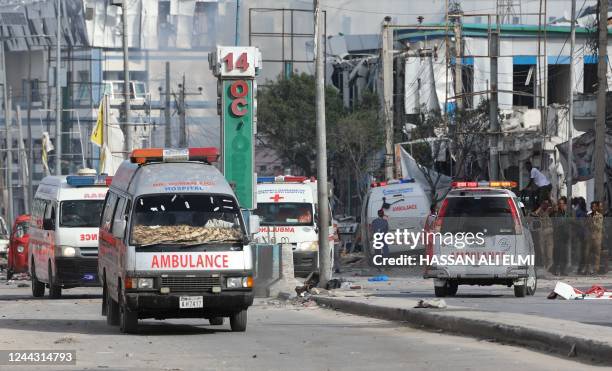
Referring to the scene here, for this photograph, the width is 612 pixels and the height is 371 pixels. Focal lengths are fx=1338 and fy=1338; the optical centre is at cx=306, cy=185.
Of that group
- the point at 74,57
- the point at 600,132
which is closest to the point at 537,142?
the point at 600,132

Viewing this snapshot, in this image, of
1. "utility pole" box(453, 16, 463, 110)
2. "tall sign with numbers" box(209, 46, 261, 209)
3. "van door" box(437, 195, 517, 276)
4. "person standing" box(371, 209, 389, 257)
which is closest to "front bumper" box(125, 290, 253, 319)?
"van door" box(437, 195, 517, 276)

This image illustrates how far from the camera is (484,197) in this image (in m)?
25.6

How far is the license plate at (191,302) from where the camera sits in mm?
17094

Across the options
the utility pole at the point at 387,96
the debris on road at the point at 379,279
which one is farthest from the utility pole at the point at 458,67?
the debris on road at the point at 379,279

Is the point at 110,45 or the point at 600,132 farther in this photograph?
the point at 110,45

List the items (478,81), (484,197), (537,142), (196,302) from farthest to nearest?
(478,81)
(537,142)
(484,197)
(196,302)

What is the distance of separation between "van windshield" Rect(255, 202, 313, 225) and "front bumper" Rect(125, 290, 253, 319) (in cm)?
1579

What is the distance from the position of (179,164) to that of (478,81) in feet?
157

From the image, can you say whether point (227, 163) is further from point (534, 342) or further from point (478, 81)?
point (478, 81)

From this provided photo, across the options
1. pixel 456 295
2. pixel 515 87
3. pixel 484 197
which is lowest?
pixel 456 295

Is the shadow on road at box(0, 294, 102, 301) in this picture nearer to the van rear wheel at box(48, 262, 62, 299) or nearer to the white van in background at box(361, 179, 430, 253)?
the van rear wheel at box(48, 262, 62, 299)

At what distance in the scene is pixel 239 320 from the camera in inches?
698

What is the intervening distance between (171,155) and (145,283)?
267cm

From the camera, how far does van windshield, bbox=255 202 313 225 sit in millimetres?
33219
